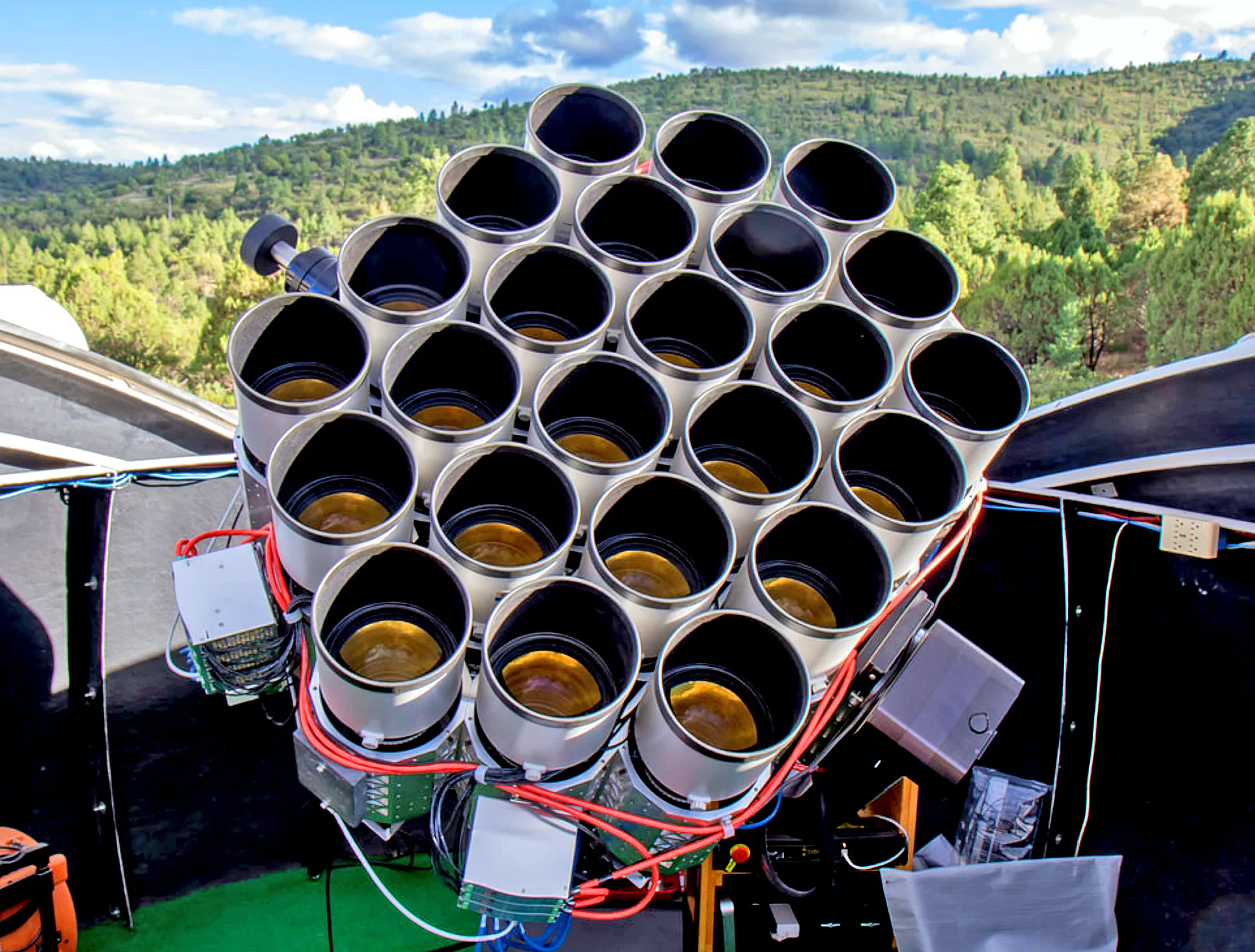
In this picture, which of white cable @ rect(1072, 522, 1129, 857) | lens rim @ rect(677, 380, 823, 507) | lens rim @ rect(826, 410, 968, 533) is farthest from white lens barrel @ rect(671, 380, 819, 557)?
white cable @ rect(1072, 522, 1129, 857)

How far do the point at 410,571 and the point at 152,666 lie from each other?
309 cm

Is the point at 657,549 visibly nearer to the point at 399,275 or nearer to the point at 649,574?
the point at 649,574

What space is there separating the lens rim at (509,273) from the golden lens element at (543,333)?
0.58 ft

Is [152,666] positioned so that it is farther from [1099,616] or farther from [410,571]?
[1099,616]

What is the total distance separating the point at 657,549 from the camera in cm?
327

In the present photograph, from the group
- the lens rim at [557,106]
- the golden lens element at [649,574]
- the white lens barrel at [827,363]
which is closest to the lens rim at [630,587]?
the golden lens element at [649,574]

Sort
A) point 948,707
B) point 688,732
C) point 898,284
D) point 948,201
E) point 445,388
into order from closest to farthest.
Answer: point 688,732 < point 445,388 < point 898,284 < point 948,707 < point 948,201

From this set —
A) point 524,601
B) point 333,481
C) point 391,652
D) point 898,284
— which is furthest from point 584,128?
point 391,652

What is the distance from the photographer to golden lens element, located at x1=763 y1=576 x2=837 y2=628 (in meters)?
3.20

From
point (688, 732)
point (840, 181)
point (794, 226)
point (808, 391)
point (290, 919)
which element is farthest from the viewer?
point (290, 919)

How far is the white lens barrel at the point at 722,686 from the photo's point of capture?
2.55m

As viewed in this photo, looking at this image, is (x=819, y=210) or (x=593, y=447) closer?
(x=593, y=447)

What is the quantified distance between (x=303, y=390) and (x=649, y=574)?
1.59 m

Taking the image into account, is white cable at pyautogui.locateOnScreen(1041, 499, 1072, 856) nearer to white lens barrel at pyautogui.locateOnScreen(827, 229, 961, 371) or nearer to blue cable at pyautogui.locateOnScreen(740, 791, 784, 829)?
white lens barrel at pyautogui.locateOnScreen(827, 229, 961, 371)
